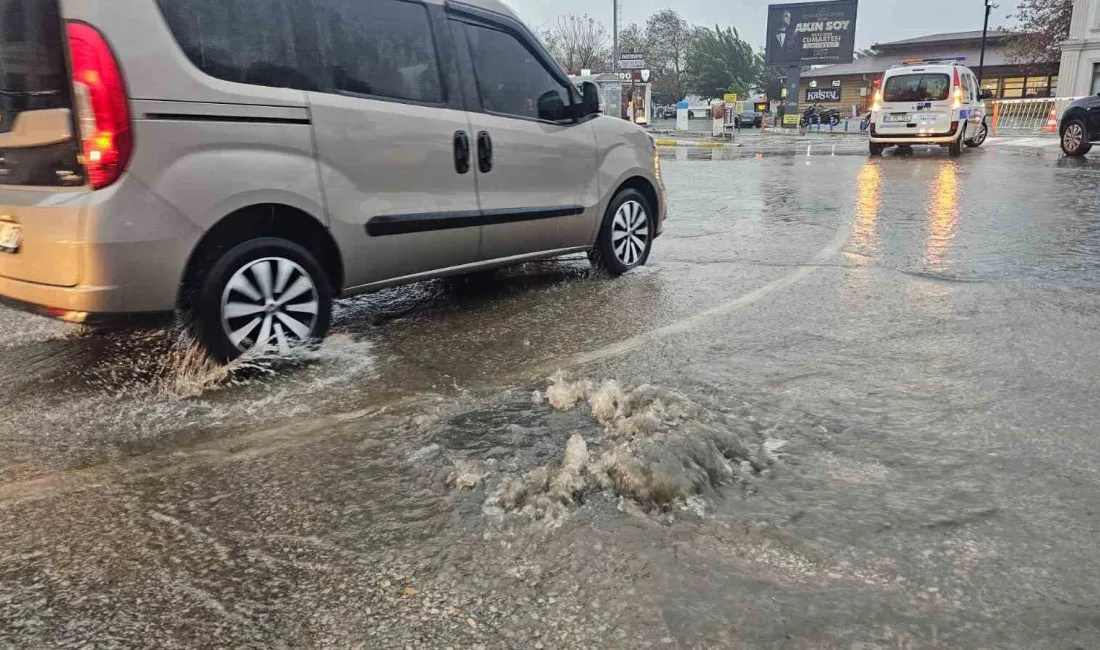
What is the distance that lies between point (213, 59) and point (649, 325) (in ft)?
8.57

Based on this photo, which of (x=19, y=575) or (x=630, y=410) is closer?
(x=19, y=575)

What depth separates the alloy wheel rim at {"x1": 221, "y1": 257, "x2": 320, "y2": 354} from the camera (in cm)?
366

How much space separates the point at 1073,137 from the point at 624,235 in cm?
1483

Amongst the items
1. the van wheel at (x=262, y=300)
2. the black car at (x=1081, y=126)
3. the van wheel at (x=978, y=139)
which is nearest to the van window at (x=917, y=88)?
the black car at (x=1081, y=126)

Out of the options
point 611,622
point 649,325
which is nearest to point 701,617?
point 611,622

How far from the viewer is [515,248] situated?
513 centimetres

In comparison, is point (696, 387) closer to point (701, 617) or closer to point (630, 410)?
point (630, 410)

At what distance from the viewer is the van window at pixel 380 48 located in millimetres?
4020

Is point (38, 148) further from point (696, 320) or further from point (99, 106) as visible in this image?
point (696, 320)

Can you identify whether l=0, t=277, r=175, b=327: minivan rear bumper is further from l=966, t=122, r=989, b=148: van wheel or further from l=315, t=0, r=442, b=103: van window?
l=966, t=122, r=989, b=148: van wheel

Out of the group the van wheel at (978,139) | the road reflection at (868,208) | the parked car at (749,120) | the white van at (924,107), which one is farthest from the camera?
the parked car at (749,120)

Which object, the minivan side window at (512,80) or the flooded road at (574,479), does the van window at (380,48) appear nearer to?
the minivan side window at (512,80)

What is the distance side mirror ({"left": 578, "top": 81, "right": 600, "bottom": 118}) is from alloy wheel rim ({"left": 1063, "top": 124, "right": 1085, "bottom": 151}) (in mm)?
15015

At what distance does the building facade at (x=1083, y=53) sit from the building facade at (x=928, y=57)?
380 inches
